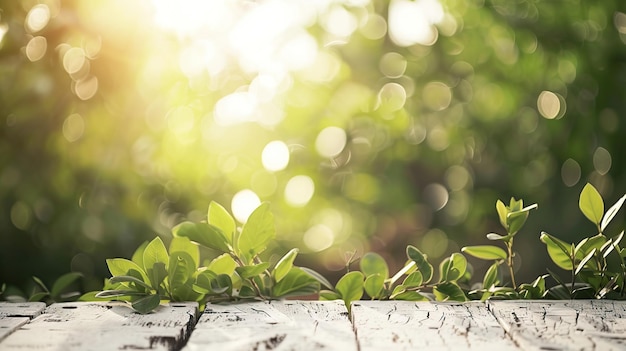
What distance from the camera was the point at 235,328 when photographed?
2.39 feet

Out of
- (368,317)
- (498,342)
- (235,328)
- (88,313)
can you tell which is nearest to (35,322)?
(88,313)

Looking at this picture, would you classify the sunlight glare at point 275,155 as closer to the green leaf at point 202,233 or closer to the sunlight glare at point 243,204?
the sunlight glare at point 243,204

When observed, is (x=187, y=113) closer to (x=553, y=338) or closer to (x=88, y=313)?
(x=88, y=313)

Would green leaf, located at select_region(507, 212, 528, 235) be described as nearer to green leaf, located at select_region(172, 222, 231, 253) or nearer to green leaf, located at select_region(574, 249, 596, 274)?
green leaf, located at select_region(574, 249, 596, 274)

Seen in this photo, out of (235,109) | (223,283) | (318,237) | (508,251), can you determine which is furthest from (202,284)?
(318,237)

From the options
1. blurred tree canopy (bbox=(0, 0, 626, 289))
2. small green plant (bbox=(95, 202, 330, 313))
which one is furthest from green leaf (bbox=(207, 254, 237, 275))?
blurred tree canopy (bbox=(0, 0, 626, 289))

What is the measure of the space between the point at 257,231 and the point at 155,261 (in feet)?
0.39

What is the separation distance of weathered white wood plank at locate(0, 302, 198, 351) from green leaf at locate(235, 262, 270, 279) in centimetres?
6

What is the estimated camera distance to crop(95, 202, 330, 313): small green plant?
0.85 meters

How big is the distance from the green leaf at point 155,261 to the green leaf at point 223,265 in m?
0.06

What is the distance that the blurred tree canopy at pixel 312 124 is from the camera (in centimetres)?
219

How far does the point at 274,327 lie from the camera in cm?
73

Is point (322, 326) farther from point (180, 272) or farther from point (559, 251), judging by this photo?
point (559, 251)

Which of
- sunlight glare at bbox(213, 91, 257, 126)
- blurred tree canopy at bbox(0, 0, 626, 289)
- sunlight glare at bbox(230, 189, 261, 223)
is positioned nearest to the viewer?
blurred tree canopy at bbox(0, 0, 626, 289)
